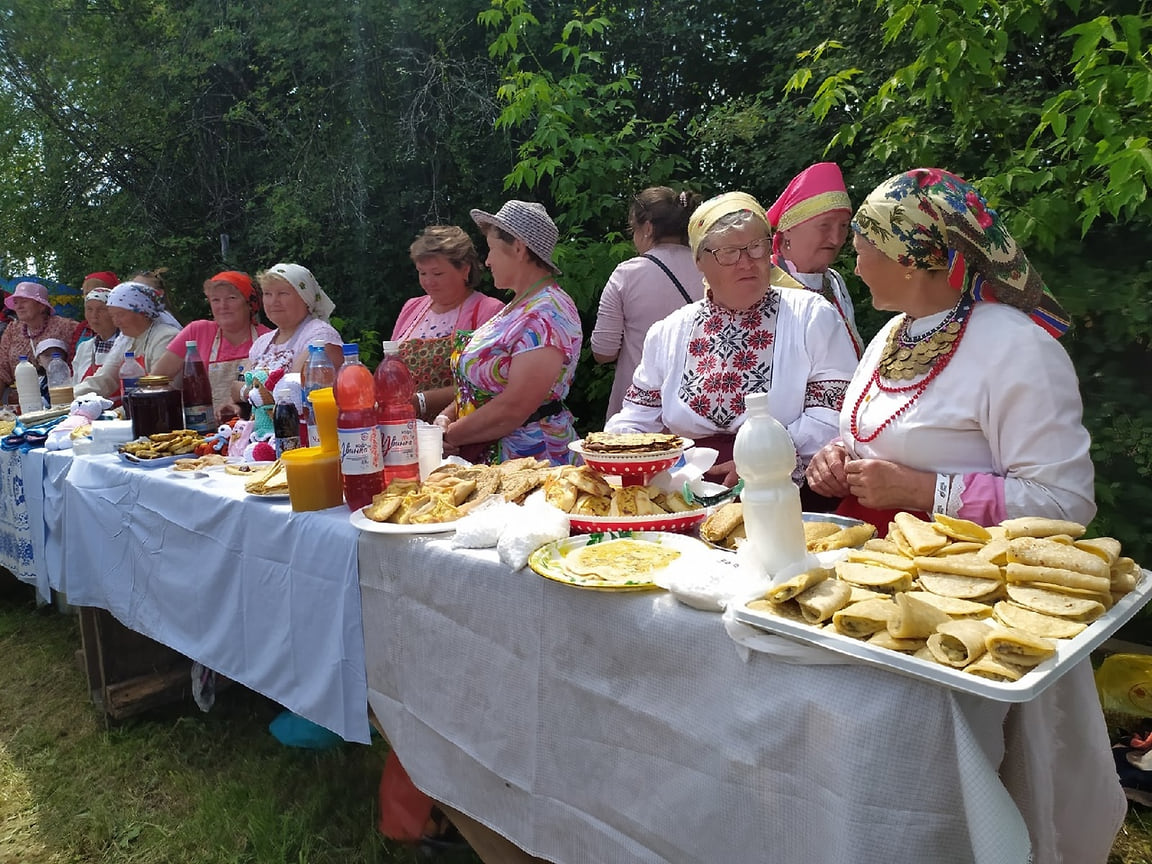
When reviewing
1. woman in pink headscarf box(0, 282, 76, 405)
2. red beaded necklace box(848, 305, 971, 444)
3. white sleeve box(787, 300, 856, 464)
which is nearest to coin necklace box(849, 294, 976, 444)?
red beaded necklace box(848, 305, 971, 444)

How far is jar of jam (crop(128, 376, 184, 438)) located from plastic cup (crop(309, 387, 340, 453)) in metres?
1.46

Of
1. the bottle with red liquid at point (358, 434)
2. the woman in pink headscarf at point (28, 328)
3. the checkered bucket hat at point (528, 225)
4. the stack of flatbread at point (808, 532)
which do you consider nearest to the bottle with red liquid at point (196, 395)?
the checkered bucket hat at point (528, 225)

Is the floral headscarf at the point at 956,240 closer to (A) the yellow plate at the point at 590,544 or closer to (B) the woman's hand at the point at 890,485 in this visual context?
(B) the woman's hand at the point at 890,485

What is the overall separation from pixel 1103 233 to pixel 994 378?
236 centimetres

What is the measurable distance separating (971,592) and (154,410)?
3024 millimetres

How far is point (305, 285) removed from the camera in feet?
11.8

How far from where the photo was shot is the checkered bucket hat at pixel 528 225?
2.77 m

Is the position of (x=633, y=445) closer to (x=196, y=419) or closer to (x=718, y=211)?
(x=718, y=211)

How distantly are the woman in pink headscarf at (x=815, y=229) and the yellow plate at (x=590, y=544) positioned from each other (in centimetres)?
155

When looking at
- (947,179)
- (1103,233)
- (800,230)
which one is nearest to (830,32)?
(1103,233)

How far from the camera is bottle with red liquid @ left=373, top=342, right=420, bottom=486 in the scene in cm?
195

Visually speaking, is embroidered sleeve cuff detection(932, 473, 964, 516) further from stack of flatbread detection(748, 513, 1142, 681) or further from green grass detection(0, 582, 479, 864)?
green grass detection(0, 582, 479, 864)

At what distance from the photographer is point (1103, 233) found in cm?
325

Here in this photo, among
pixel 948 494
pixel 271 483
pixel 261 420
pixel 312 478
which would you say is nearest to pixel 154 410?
pixel 261 420
